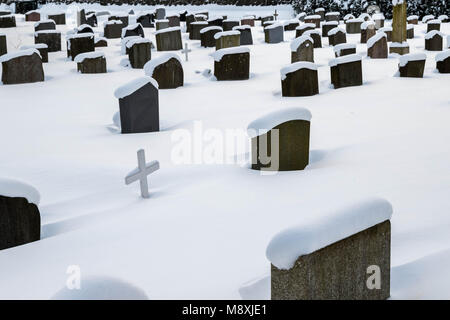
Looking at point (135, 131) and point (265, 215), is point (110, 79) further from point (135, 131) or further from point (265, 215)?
point (265, 215)

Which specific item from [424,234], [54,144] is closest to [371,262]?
[424,234]

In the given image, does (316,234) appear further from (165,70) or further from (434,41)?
(434,41)

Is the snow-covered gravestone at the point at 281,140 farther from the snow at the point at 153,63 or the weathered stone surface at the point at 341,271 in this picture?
the snow at the point at 153,63

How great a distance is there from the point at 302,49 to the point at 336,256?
41.8ft

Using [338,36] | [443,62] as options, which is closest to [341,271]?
[443,62]

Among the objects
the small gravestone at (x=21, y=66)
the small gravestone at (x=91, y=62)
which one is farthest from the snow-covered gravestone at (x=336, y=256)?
the small gravestone at (x=91, y=62)

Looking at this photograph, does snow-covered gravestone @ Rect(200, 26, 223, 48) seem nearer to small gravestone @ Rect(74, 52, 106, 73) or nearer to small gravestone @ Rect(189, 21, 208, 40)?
small gravestone @ Rect(189, 21, 208, 40)

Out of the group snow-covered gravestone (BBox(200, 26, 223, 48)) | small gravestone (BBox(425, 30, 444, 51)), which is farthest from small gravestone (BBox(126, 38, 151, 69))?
small gravestone (BBox(425, 30, 444, 51))

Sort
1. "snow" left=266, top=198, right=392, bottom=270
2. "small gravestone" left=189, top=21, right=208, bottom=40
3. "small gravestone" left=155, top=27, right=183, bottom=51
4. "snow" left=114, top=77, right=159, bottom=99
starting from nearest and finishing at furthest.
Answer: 1. "snow" left=266, top=198, right=392, bottom=270
2. "snow" left=114, top=77, right=159, bottom=99
3. "small gravestone" left=155, top=27, right=183, bottom=51
4. "small gravestone" left=189, top=21, right=208, bottom=40

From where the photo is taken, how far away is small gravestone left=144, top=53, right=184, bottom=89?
13.7 metres

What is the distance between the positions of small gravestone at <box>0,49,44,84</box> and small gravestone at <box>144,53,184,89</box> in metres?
2.70

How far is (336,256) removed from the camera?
376 centimetres

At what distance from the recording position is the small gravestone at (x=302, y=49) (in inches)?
630

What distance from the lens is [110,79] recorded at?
15273 mm
